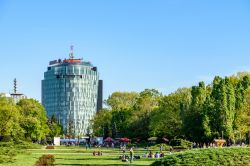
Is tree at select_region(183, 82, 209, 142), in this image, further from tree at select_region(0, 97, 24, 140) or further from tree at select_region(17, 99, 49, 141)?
tree at select_region(17, 99, 49, 141)

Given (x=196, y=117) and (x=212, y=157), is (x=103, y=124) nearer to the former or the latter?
(x=196, y=117)

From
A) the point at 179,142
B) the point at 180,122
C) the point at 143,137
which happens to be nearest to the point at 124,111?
the point at 143,137

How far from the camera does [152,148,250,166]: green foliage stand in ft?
127

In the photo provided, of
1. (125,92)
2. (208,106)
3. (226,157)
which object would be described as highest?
(125,92)

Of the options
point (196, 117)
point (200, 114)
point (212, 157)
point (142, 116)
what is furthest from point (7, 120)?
point (212, 157)

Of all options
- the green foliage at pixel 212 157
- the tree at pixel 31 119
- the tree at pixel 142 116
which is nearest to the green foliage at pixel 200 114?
the tree at pixel 142 116

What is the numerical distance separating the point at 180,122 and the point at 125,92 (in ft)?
255

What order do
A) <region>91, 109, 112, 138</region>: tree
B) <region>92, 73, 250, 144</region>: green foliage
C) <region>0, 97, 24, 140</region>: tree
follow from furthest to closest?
<region>91, 109, 112, 138</region>: tree < <region>0, 97, 24, 140</region>: tree < <region>92, 73, 250, 144</region>: green foliage

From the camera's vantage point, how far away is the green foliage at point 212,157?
3862 cm

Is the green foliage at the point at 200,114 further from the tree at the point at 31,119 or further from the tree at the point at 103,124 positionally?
the tree at the point at 31,119

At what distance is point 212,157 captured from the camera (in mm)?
39094

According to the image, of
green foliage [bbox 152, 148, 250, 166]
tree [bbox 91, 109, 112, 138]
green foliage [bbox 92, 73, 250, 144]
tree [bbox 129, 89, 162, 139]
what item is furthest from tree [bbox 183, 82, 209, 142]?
tree [bbox 91, 109, 112, 138]

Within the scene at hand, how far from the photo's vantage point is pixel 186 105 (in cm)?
10875

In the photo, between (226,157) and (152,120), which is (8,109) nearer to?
(152,120)
